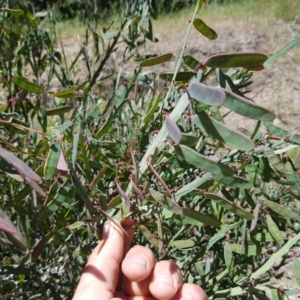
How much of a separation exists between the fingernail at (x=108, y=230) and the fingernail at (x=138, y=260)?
0.03 metres

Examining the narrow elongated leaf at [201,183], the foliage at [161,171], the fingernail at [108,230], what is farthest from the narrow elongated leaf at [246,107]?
the fingernail at [108,230]

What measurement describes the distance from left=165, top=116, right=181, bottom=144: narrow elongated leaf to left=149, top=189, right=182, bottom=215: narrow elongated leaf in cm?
6

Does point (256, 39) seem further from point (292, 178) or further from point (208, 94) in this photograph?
point (208, 94)

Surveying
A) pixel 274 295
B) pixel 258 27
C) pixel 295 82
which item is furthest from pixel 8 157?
pixel 258 27

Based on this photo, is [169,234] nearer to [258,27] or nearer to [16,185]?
[16,185]

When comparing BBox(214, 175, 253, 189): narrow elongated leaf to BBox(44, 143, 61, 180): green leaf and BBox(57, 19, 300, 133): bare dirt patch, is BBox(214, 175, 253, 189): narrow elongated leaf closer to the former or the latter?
BBox(44, 143, 61, 180): green leaf

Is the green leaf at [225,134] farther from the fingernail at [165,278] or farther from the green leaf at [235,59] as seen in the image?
the fingernail at [165,278]

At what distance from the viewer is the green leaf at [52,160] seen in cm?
42

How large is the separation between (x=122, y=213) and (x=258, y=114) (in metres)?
0.20

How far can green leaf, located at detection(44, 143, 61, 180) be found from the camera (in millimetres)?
418

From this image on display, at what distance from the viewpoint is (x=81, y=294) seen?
0.55 m

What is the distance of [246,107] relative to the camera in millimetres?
324

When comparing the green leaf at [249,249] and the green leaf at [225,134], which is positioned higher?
the green leaf at [225,134]

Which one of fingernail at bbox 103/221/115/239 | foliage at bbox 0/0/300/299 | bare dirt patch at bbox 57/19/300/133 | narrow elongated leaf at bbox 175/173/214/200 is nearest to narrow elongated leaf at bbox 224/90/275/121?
foliage at bbox 0/0/300/299
